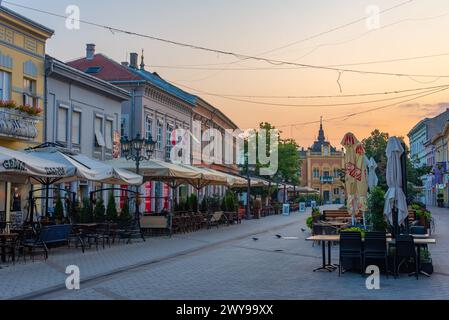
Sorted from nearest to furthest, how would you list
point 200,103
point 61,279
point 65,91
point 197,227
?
point 61,279
point 65,91
point 197,227
point 200,103

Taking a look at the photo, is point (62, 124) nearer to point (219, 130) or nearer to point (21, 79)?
point (21, 79)

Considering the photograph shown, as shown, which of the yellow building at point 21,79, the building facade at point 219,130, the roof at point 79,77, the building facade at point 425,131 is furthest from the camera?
the building facade at point 425,131

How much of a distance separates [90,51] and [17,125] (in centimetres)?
1966

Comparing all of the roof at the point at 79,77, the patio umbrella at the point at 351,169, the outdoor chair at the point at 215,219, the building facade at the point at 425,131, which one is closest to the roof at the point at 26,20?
the roof at the point at 79,77

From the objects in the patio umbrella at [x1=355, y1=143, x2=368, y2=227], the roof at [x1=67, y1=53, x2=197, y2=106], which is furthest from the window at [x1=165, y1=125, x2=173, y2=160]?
the patio umbrella at [x1=355, y1=143, x2=368, y2=227]

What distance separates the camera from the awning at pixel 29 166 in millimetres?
13562

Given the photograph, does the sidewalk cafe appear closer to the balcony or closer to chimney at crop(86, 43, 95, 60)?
chimney at crop(86, 43, 95, 60)

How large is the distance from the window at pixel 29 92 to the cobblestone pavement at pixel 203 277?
312 inches

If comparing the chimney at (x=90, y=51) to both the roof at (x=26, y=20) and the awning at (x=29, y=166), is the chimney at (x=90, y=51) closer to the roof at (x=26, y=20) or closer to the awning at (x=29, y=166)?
the roof at (x=26, y=20)

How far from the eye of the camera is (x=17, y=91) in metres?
22.7

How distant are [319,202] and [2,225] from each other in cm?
7507

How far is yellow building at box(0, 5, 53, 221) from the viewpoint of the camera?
2139cm
